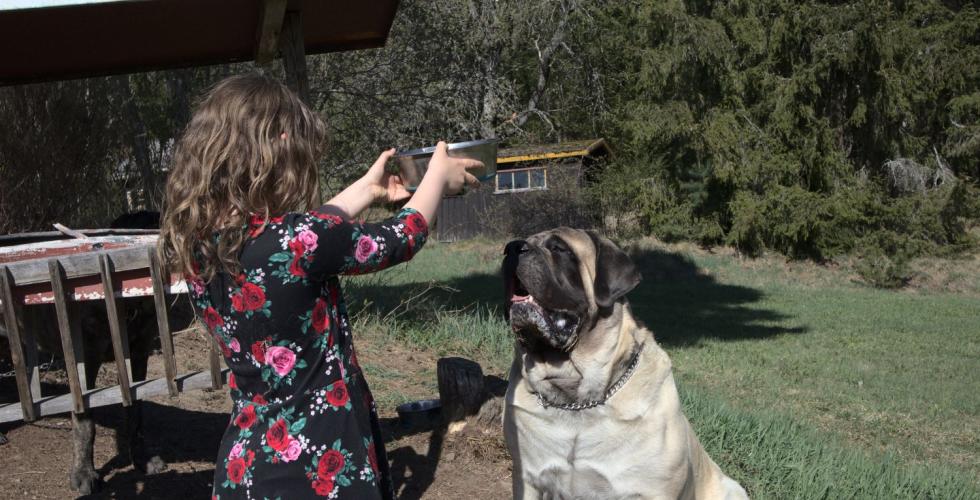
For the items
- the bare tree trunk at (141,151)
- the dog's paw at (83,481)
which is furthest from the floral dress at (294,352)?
the bare tree trunk at (141,151)

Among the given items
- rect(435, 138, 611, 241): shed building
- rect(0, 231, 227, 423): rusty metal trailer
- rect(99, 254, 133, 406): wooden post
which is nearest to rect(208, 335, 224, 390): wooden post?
rect(0, 231, 227, 423): rusty metal trailer

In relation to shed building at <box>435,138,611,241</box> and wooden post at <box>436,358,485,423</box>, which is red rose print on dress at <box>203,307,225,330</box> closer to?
wooden post at <box>436,358,485,423</box>

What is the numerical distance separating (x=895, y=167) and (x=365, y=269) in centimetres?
2484

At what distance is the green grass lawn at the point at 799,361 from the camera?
5.43 meters

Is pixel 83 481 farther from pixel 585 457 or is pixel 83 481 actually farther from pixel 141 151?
pixel 141 151

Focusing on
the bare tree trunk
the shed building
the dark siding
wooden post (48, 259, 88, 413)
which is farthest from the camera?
the dark siding

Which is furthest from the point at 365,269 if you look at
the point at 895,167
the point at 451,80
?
the point at 895,167

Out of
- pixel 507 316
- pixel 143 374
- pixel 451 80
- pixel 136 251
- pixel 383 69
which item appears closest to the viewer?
pixel 507 316

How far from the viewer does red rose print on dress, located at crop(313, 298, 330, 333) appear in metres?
2.42

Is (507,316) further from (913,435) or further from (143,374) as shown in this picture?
(913,435)

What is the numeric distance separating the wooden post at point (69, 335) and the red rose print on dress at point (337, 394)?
191 centimetres

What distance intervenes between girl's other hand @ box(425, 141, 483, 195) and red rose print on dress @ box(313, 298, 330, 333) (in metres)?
0.51

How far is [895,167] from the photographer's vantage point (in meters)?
24.1

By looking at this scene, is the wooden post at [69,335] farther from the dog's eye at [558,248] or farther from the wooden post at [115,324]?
the dog's eye at [558,248]
